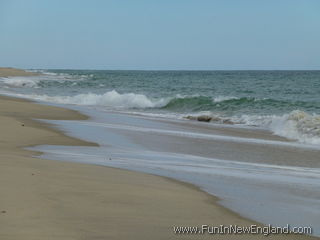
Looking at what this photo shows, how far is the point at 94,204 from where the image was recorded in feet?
17.1

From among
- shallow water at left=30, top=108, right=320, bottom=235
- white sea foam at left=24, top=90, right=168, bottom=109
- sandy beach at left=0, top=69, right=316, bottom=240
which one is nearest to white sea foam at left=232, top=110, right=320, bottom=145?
shallow water at left=30, top=108, right=320, bottom=235

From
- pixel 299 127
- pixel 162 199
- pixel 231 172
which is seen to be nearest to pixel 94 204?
pixel 162 199

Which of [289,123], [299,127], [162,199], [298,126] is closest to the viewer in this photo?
[162,199]

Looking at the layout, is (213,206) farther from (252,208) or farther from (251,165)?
(251,165)

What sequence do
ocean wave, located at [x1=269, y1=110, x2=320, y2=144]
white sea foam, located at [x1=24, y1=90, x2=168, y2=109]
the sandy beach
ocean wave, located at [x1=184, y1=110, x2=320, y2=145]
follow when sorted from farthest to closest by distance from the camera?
white sea foam, located at [x1=24, y1=90, x2=168, y2=109]
ocean wave, located at [x1=184, y1=110, x2=320, y2=145]
ocean wave, located at [x1=269, y1=110, x2=320, y2=144]
the sandy beach

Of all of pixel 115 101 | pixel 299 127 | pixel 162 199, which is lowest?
pixel 115 101

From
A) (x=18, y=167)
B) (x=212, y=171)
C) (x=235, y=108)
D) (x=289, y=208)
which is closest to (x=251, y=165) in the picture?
(x=212, y=171)

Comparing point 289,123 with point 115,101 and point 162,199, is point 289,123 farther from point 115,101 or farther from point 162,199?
point 115,101

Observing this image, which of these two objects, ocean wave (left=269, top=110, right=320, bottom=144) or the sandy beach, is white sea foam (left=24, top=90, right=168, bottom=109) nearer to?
ocean wave (left=269, top=110, right=320, bottom=144)

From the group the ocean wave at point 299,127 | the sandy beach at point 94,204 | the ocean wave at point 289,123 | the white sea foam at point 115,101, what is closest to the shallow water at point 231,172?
the sandy beach at point 94,204

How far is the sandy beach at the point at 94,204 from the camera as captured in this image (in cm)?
439

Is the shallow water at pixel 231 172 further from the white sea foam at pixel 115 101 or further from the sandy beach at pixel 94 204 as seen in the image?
the white sea foam at pixel 115 101

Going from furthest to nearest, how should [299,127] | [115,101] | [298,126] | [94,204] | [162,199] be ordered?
[115,101] → [298,126] → [299,127] → [162,199] → [94,204]

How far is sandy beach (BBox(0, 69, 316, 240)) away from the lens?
173 inches
